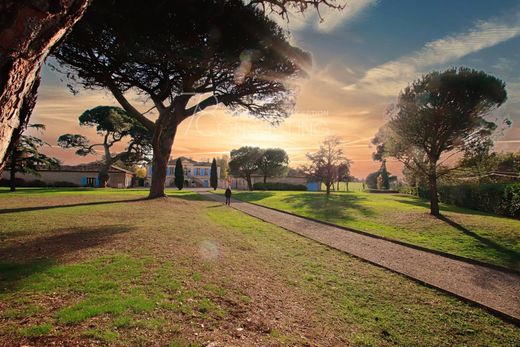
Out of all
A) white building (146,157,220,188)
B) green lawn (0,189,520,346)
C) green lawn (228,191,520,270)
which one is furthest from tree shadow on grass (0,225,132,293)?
white building (146,157,220,188)

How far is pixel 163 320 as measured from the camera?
351 centimetres

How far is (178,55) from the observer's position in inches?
525

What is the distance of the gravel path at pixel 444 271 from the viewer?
17.4 ft

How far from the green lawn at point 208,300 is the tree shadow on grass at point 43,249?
0.02m

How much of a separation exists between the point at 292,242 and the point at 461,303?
501cm

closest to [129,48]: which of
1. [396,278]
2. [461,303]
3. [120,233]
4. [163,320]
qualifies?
[120,233]

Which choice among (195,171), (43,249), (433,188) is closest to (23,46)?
(43,249)

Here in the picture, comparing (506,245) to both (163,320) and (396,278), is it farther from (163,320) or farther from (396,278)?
(163,320)

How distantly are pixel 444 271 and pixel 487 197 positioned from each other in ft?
58.1

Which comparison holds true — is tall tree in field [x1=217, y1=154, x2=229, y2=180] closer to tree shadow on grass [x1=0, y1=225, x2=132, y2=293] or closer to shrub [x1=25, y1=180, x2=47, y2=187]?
shrub [x1=25, y1=180, x2=47, y2=187]

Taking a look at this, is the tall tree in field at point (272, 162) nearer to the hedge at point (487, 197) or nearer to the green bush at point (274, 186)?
the green bush at point (274, 186)

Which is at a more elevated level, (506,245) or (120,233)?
(120,233)

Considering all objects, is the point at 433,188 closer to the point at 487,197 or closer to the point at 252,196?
the point at 487,197

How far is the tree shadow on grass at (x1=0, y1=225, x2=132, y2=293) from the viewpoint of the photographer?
4.67 metres
